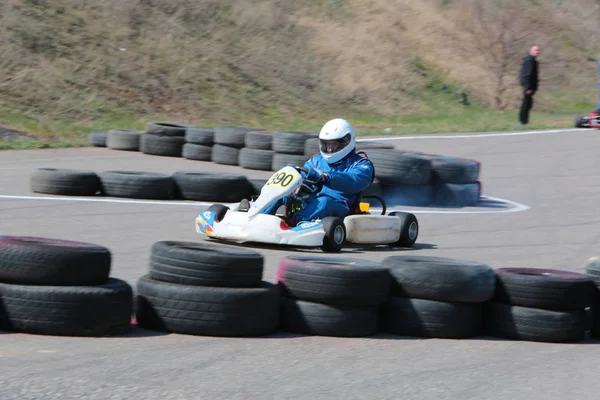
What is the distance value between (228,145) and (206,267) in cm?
997

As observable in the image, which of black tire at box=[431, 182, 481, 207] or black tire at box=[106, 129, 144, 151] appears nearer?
black tire at box=[431, 182, 481, 207]

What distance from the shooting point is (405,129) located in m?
21.6

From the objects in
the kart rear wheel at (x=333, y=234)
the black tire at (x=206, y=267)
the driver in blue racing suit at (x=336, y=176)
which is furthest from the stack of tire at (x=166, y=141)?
the black tire at (x=206, y=267)

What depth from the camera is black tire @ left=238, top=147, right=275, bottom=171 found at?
1435cm

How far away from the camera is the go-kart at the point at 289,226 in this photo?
27.4 ft

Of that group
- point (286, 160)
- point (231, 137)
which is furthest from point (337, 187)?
point (231, 137)

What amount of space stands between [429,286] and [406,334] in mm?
323

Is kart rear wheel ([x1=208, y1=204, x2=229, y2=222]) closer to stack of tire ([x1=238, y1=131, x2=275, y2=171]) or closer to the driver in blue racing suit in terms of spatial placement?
the driver in blue racing suit

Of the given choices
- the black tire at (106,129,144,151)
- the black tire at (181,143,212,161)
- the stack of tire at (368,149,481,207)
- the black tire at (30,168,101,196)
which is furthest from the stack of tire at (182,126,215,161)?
the black tire at (30,168,101,196)

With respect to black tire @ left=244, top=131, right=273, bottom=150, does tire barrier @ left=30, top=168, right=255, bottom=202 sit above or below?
below

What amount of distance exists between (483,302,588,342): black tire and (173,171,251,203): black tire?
5870mm

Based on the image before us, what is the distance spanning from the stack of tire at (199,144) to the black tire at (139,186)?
413 cm

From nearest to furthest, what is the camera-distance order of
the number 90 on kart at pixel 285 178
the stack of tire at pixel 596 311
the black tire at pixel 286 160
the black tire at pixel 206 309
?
the black tire at pixel 206 309 → the stack of tire at pixel 596 311 → the number 90 on kart at pixel 285 178 → the black tire at pixel 286 160

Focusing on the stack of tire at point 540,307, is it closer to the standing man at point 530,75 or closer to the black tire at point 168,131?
the black tire at point 168,131
